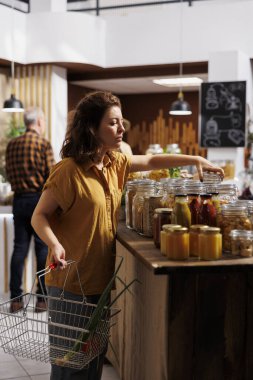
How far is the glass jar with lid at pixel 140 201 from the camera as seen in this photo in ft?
9.89

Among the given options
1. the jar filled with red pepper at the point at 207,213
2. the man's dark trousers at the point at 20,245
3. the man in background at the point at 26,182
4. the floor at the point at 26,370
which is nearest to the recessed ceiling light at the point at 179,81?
the man in background at the point at 26,182

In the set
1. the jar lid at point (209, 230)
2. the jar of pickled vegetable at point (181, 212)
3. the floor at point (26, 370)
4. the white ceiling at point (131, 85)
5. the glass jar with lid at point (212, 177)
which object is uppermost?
the white ceiling at point (131, 85)

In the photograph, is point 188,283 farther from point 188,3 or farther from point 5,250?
point 188,3

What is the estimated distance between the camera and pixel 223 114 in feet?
29.7

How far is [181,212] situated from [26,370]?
2.09 m

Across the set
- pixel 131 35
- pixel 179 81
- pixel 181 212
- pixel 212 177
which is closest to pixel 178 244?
pixel 181 212

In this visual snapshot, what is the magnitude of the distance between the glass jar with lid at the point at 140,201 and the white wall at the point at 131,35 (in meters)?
6.95

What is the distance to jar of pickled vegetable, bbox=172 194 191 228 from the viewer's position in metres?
2.50

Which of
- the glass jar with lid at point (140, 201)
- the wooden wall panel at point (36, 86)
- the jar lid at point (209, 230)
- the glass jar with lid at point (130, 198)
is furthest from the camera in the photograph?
the wooden wall panel at point (36, 86)

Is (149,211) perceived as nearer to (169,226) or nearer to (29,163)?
(169,226)

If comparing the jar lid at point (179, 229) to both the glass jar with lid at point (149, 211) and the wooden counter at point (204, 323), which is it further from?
the glass jar with lid at point (149, 211)

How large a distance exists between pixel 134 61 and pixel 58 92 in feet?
4.94

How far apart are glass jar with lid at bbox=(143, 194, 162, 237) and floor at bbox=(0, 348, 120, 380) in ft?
4.46

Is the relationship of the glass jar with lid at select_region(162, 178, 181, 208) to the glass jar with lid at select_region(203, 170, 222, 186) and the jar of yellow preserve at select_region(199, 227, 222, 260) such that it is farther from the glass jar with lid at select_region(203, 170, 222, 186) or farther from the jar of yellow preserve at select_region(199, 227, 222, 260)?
the jar of yellow preserve at select_region(199, 227, 222, 260)
